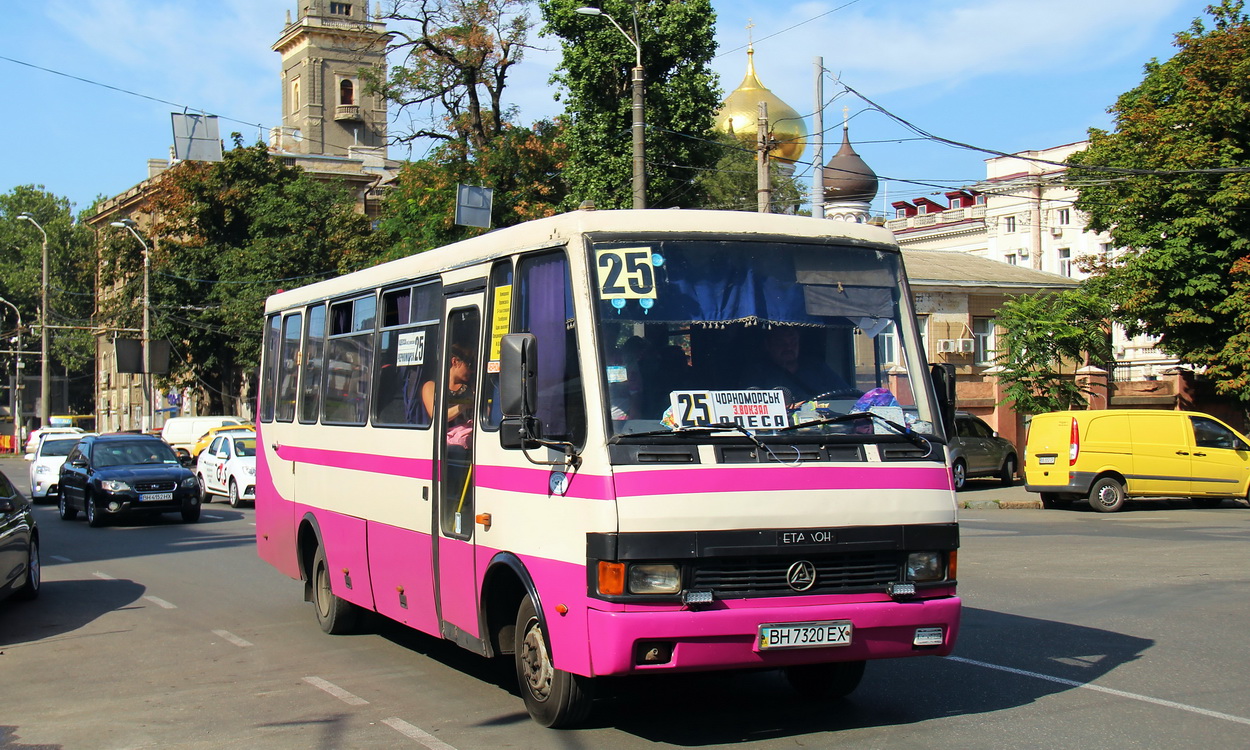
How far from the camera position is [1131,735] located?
21.9ft

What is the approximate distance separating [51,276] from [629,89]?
7230cm

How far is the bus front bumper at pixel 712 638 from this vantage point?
618 cm

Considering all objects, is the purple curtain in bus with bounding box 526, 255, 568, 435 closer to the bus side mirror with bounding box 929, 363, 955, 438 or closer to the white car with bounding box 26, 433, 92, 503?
the bus side mirror with bounding box 929, 363, 955, 438

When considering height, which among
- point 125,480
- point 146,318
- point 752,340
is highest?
point 146,318

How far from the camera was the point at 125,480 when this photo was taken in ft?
72.6

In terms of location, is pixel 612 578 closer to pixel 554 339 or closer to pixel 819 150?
pixel 554 339

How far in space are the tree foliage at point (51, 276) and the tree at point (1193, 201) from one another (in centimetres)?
7536

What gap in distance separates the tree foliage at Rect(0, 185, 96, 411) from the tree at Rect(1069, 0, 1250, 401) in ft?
247

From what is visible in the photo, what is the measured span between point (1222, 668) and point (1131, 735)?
2324 mm

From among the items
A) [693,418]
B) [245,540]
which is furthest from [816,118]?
[693,418]

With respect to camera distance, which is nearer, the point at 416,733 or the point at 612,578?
the point at 612,578

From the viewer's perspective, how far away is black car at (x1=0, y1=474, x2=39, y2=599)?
1153 cm

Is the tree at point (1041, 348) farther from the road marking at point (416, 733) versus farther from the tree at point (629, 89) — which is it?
the road marking at point (416, 733)

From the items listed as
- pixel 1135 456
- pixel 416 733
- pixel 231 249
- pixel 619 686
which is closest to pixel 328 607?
pixel 619 686
